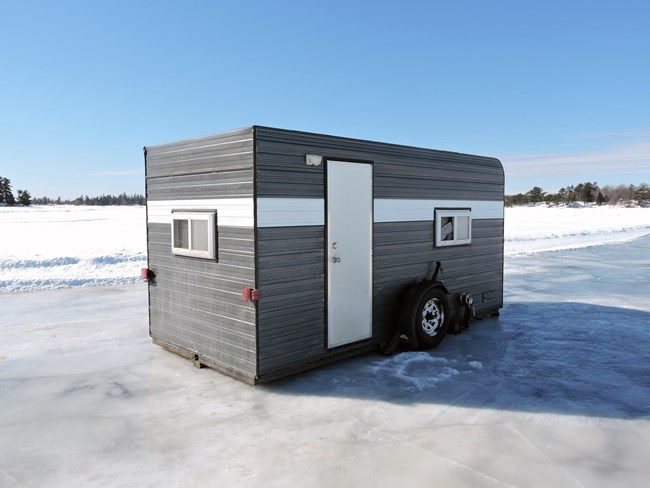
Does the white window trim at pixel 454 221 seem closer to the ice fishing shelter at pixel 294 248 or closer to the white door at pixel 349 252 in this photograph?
the ice fishing shelter at pixel 294 248

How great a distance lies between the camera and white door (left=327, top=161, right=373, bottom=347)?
18.5ft

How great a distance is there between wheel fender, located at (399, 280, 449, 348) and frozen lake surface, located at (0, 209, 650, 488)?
253 mm

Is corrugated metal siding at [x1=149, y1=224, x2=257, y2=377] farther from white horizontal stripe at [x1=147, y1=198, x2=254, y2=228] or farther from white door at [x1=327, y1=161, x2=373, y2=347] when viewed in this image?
white door at [x1=327, y1=161, x2=373, y2=347]

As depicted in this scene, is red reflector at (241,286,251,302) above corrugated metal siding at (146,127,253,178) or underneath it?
underneath

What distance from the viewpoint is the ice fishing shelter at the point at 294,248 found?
503 centimetres

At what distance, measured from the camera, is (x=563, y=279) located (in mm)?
12352

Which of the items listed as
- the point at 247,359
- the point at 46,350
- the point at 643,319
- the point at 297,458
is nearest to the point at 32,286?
the point at 46,350

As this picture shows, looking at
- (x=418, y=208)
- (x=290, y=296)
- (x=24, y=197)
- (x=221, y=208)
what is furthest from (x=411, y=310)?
(x=24, y=197)

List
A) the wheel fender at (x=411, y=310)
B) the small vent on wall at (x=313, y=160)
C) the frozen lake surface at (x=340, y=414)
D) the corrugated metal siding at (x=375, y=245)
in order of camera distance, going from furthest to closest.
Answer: the wheel fender at (x=411, y=310), the small vent on wall at (x=313, y=160), the corrugated metal siding at (x=375, y=245), the frozen lake surface at (x=340, y=414)

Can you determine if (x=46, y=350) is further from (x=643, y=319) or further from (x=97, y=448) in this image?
(x=643, y=319)

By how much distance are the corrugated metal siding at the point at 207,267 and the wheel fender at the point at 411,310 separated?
2139 mm

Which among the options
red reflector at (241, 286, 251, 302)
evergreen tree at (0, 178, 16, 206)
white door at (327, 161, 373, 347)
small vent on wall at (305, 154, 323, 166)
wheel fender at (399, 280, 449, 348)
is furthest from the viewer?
evergreen tree at (0, 178, 16, 206)

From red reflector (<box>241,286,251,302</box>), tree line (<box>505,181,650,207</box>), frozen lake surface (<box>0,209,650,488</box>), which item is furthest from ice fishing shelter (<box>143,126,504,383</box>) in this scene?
tree line (<box>505,181,650,207</box>)

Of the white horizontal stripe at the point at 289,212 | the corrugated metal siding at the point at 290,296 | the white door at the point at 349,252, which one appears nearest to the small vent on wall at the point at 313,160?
the white door at the point at 349,252
